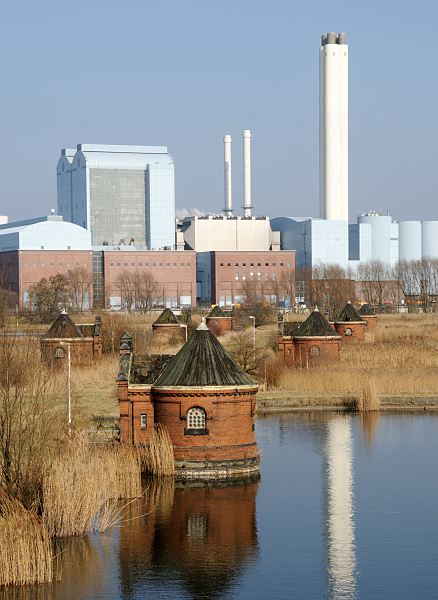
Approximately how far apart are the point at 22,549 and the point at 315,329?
39795 millimetres

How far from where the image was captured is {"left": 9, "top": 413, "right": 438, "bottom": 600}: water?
2438 centimetres

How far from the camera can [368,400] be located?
169 ft

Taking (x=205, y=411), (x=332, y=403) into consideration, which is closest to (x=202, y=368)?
(x=205, y=411)

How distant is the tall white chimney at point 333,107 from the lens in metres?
145

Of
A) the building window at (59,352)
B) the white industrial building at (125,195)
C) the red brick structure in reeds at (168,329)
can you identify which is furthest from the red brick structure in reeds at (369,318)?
the white industrial building at (125,195)

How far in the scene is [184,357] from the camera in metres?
35.1

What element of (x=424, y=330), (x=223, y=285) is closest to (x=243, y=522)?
(x=424, y=330)

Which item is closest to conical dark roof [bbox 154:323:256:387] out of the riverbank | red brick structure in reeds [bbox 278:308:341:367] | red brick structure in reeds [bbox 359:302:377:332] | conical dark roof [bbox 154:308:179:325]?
the riverbank

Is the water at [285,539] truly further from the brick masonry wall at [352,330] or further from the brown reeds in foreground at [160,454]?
the brick masonry wall at [352,330]

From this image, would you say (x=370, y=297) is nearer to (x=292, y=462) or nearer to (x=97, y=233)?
(x=97, y=233)

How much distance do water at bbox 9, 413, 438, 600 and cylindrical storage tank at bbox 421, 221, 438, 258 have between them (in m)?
139

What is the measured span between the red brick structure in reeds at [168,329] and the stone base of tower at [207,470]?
40.8 meters

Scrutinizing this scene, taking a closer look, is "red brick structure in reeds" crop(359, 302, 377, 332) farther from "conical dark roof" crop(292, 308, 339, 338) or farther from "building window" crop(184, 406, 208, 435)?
"building window" crop(184, 406, 208, 435)

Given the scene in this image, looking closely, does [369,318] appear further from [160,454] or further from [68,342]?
[160,454]
